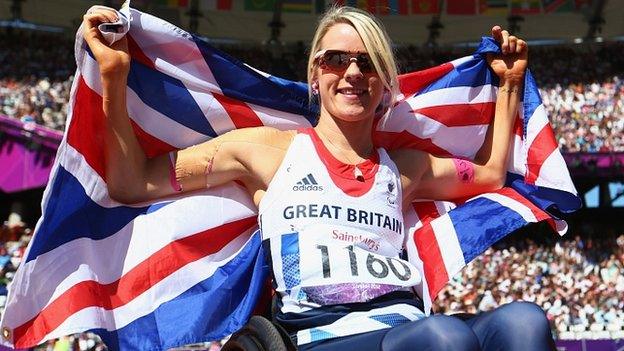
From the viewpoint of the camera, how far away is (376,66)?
3133mm

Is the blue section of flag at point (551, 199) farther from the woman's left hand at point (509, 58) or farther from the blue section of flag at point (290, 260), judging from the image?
the blue section of flag at point (290, 260)

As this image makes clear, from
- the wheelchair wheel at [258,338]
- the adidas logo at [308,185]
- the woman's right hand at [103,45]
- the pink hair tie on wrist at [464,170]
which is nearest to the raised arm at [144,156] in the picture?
the woman's right hand at [103,45]

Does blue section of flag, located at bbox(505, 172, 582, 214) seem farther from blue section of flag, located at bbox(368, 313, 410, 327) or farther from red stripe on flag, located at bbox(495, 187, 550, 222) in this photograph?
blue section of flag, located at bbox(368, 313, 410, 327)

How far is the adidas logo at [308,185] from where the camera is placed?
311 cm

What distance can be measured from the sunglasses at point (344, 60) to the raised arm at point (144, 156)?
0.31 metres

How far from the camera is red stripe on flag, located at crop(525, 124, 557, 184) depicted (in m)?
3.60

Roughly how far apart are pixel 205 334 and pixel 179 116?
2.44ft

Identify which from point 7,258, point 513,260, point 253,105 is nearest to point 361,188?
point 253,105

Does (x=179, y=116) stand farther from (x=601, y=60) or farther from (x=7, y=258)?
(x=601, y=60)

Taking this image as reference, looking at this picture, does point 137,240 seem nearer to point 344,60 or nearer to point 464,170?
point 344,60

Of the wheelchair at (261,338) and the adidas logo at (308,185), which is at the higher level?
the adidas logo at (308,185)

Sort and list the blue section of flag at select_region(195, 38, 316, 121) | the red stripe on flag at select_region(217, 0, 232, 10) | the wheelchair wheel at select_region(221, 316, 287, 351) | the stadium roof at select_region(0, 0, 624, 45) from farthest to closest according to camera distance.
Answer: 1. the red stripe on flag at select_region(217, 0, 232, 10)
2. the stadium roof at select_region(0, 0, 624, 45)
3. the blue section of flag at select_region(195, 38, 316, 121)
4. the wheelchair wheel at select_region(221, 316, 287, 351)

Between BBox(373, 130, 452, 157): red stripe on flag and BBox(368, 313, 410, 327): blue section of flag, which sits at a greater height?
BBox(373, 130, 452, 157): red stripe on flag

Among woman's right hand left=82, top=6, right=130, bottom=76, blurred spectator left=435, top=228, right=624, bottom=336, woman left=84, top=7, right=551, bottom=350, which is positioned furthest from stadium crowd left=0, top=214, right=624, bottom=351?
woman's right hand left=82, top=6, right=130, bottom=76
